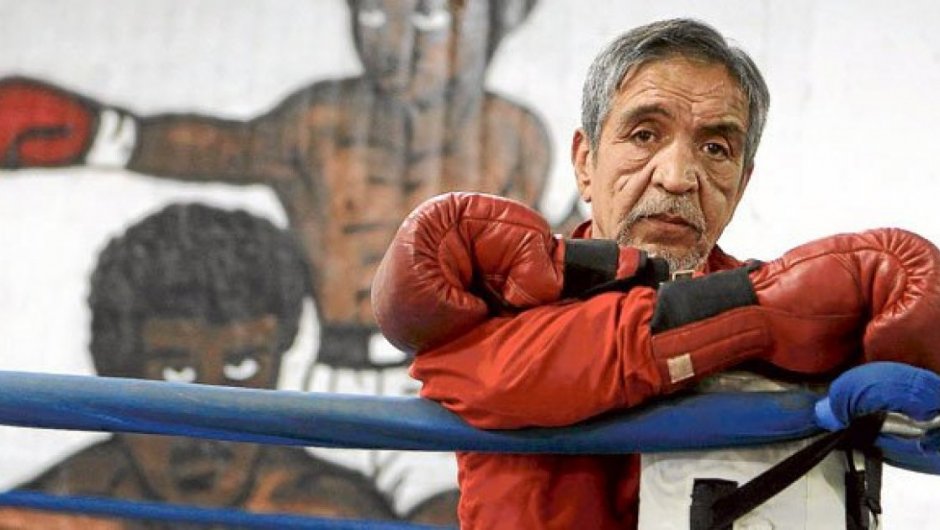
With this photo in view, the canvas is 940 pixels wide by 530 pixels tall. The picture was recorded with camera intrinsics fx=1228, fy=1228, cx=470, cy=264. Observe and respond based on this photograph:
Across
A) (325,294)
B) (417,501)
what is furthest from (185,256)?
(417,501)

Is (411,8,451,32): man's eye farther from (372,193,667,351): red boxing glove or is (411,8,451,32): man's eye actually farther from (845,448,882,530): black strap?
(845,448,882,530): black strap

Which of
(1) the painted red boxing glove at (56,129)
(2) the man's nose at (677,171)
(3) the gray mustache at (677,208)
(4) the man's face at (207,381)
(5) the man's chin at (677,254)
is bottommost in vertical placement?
(4) the man's face at (207,381)

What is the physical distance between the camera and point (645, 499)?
0.81 meters

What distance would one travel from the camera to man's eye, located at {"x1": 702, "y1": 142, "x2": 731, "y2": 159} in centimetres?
118

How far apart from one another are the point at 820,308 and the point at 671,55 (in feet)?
1.54

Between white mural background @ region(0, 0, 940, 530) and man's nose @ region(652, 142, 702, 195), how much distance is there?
1.09m

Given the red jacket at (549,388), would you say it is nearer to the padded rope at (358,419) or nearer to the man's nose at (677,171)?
the padded rope at (358,419)

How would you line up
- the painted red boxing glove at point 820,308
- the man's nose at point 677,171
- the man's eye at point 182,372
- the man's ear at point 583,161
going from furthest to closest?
the man's eye at point 182,372
the man's ear at point 583,161
the man's nose at point 677,171
the painted red boxing glove at point 820,308

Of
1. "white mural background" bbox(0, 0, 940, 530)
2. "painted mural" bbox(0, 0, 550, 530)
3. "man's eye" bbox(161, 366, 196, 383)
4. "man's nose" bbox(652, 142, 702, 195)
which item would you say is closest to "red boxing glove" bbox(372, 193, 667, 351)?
"man's nose" bbox(652, 142, 702, 195)

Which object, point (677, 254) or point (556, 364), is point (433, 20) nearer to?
point (677, 254)

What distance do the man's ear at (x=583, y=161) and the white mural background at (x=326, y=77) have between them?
3.16ft

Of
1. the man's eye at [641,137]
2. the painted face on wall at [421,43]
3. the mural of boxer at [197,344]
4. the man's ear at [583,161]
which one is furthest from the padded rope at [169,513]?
the painted face on wall at [421,43]

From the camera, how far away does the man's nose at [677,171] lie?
3.72 ft

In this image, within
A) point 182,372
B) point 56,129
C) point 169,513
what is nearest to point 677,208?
point 169,513
